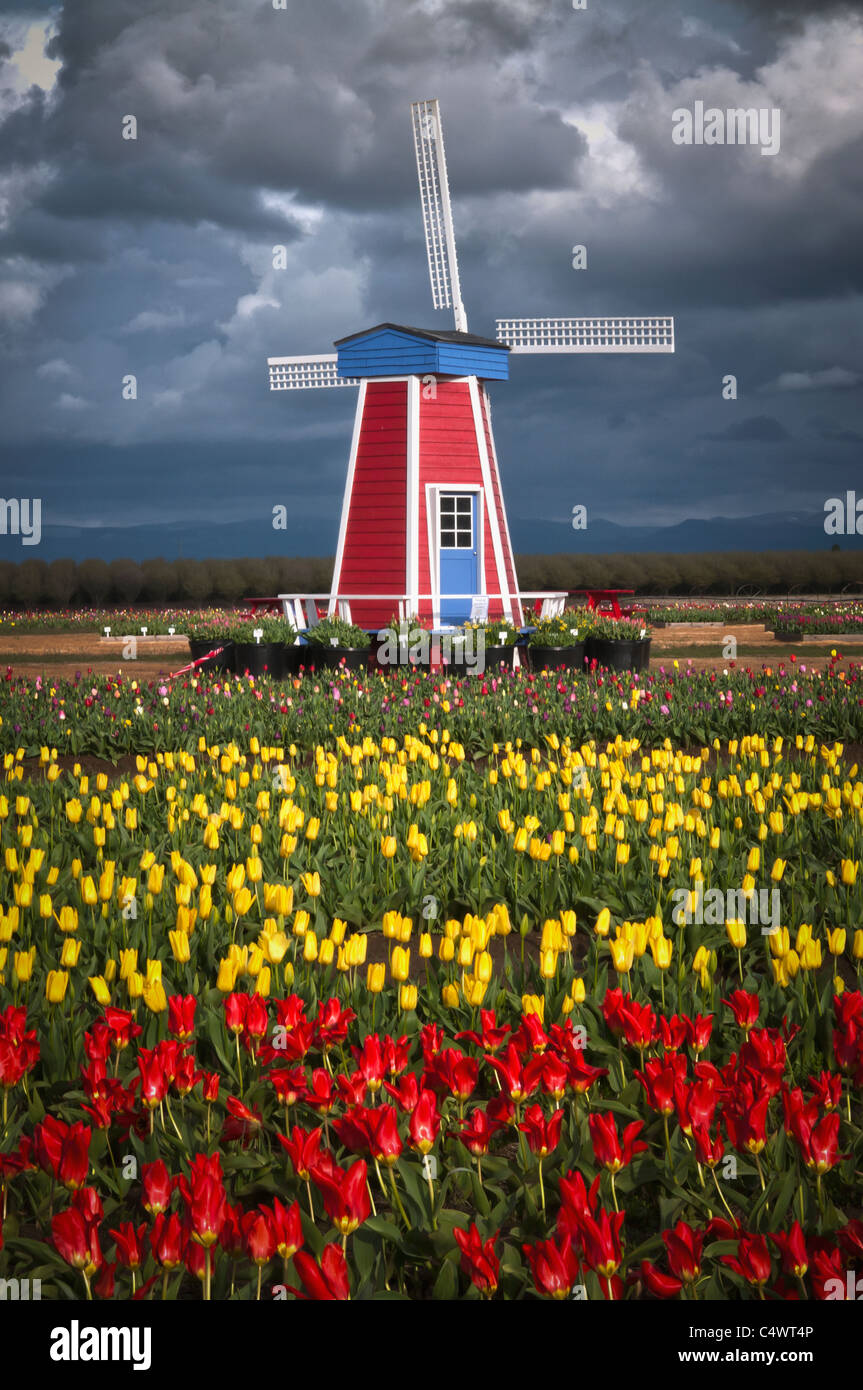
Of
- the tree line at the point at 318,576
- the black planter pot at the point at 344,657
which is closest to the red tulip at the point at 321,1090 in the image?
the black planter pot at the point at 344,657

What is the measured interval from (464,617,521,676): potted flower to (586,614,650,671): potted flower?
3.91 feet

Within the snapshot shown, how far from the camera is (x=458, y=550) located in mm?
18344

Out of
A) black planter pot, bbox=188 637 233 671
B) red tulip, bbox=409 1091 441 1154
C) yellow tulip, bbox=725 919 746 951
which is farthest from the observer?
black planter pot, bbox=188 637 233 671

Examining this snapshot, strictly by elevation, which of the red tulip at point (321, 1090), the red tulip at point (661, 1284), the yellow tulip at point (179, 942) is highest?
the yellow tulip at point (179, 942)

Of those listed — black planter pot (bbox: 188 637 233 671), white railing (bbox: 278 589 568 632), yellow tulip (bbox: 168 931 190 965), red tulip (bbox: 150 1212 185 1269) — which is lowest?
red tulip (bbox: 150 1212 185 1269)

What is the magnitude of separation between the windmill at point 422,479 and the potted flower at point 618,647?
7.12 feet

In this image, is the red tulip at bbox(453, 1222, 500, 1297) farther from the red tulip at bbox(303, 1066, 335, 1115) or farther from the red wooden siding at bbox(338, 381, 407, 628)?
the red wooden siding at bbox(338, 381, 407, 628)

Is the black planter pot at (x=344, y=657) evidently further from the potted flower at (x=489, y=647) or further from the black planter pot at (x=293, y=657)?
the potted flower at (x=489, y=647)

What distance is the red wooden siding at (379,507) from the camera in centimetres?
1789

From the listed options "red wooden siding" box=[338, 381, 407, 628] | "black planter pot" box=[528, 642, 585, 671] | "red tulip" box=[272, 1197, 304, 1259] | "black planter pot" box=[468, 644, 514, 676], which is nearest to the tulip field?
"red tulip" box=[272, 1197, 304, 1259]

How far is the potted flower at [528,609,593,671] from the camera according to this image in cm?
1453
